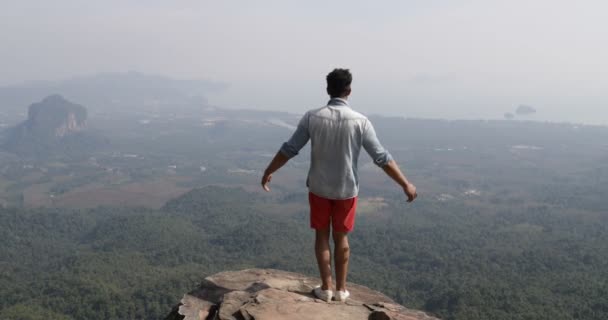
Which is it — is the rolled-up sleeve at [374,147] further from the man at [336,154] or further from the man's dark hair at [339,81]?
→ the man's dark hair at [339,81]

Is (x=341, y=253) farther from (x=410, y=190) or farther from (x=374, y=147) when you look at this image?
(x=374, y=147)

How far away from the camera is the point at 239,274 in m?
11.4

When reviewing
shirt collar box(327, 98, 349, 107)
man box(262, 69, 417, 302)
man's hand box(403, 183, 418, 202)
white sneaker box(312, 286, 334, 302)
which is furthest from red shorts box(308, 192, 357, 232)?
shirt collar box(327, 98, 349, 107)

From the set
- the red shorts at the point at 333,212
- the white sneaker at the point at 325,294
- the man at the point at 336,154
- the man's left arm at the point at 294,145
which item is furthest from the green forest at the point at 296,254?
the man's left arm at the point at 294,145

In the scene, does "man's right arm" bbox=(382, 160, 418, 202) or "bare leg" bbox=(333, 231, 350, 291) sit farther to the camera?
"bare leg" bbox=(333, 231, 350, 291)

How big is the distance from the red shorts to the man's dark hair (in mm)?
1737

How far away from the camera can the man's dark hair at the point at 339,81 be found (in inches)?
294

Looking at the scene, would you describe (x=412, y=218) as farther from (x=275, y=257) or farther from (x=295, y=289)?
(x=295, y=289)

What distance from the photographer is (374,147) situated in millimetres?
7414

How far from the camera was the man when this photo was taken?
24.2 ft

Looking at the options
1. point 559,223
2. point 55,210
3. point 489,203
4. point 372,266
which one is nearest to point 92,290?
point 372,266

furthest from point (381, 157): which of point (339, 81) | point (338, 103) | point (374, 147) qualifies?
point (339, 81)

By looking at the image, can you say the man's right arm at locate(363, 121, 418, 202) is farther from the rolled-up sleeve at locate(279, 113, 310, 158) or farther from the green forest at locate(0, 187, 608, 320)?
the green forest at locate(0, 187, 608, 320)

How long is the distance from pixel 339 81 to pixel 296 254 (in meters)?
99.7
